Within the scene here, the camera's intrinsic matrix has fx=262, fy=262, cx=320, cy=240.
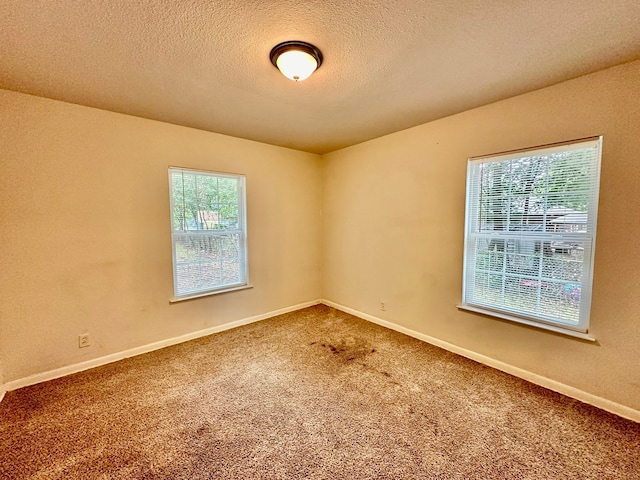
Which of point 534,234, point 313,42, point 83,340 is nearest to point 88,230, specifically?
point 83,340

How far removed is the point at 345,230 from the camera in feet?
12.7

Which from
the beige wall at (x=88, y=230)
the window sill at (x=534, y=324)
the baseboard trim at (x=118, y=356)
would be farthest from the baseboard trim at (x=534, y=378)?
the beige wall at (x=88, y=230)

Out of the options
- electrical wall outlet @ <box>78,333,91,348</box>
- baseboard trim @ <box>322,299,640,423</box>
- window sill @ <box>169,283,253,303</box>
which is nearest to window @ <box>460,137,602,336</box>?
baseboard trim @ <box>322,299,640,423</box>

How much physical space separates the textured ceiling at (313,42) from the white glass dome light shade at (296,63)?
9 cm

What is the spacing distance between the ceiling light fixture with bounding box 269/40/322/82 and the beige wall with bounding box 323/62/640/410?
1.67m

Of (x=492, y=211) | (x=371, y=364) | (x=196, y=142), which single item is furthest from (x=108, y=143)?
(x=492, y=211)

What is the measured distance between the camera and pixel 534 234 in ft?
7.15

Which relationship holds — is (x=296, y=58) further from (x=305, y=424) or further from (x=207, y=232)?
(x=305, y=424)

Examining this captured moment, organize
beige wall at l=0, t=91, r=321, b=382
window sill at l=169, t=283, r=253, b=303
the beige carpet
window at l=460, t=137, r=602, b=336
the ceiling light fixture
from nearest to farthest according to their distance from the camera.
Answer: the beige carpet → the ceiling light fixture → window at l=460, t=137, r=602, b=336 → beige wall at l=0, t=91, r=321, b=382 → window sill at l=169, t=283, r=253, b=303

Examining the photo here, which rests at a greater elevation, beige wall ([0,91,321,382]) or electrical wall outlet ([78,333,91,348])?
beige wall ([0,91,321,382])

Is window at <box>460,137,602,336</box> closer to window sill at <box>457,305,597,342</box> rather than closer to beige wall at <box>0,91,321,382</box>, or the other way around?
window sill at <box>457,305,597,342</box>

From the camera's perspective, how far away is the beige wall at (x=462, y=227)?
180 centimetres

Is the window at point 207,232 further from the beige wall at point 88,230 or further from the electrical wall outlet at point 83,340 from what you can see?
the electrical wall outlet at point 83,340

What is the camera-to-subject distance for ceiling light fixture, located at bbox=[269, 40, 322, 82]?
62.0 inches
